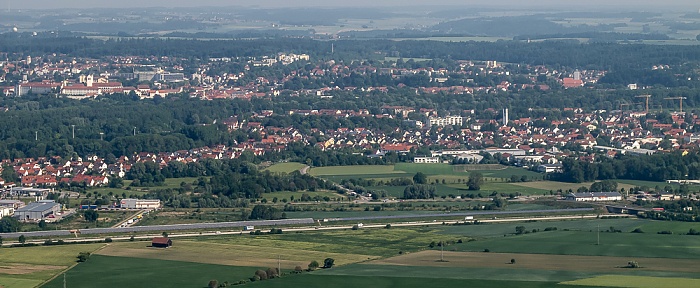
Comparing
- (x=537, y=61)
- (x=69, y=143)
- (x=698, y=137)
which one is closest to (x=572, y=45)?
(x=537, y=61)

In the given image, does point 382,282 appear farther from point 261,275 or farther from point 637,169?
point 637,169

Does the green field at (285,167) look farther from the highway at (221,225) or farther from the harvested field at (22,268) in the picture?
the harvested field at (22,268)

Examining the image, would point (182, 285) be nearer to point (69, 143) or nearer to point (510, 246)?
point (510, 246)

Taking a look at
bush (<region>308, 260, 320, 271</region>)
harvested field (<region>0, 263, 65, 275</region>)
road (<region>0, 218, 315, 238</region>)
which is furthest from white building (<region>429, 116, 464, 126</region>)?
harvested field (<region>0, 263, 65, 275</region>)

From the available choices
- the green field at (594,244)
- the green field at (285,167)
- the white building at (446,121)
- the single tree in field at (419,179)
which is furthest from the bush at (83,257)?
the white building at (446,121)

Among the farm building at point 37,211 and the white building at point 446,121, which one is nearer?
the farm building at point 37,211

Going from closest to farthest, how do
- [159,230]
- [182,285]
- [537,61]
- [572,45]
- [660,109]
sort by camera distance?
[182,285] → [159,230] → [660,109] → [537,61] → [572,45]
